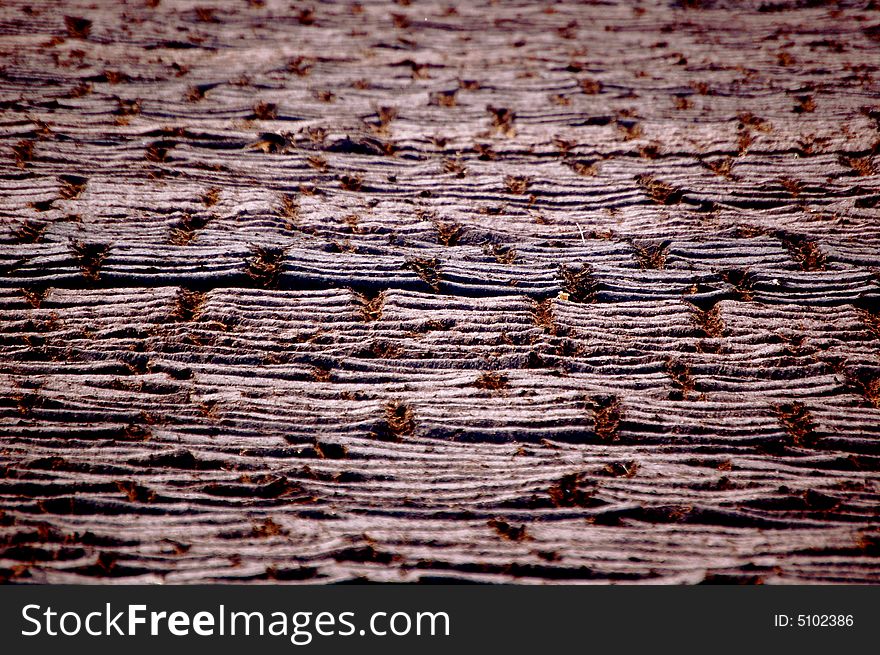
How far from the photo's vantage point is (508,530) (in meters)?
2.41

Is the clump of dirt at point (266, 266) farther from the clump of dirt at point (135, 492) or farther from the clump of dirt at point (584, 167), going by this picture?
the clump of dirt at point (584, 167)

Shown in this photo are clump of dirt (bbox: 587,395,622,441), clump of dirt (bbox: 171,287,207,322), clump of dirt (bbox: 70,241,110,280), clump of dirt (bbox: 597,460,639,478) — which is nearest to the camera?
clump of dirt (bbox: 597,460,639,478)

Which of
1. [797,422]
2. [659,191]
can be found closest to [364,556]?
[797,422]

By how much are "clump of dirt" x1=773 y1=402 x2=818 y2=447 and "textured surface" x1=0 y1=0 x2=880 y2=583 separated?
14 mm

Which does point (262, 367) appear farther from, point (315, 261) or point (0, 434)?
point (0, 434)

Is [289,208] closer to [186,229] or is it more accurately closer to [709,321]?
[186,229]

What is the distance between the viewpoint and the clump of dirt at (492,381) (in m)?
2.78

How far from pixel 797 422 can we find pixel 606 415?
29.0 inches

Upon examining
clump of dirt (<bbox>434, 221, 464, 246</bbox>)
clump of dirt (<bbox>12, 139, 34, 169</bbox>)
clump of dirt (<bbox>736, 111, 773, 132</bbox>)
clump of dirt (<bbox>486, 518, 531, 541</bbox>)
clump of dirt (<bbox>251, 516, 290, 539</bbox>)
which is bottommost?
clump of dirt (<bbox>486, 518, 531, 541</bbox>)

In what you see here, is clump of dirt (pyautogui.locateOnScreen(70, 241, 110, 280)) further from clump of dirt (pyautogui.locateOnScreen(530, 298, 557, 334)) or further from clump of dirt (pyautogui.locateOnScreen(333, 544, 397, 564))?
clump of dirt (pyautogui.locateOnScreen(530, 298, 557, 334))

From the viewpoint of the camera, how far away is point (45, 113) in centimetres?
381

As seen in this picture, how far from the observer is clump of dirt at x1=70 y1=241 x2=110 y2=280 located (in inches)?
121

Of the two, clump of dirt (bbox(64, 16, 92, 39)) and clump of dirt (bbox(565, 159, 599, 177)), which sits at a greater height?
clump of dirt (bbox(64, 16, 92, 39))

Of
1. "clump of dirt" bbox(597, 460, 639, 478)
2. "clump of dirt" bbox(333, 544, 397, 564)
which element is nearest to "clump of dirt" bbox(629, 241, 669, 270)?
"clump of dirt" bbox(597, 460, 639, 478)
